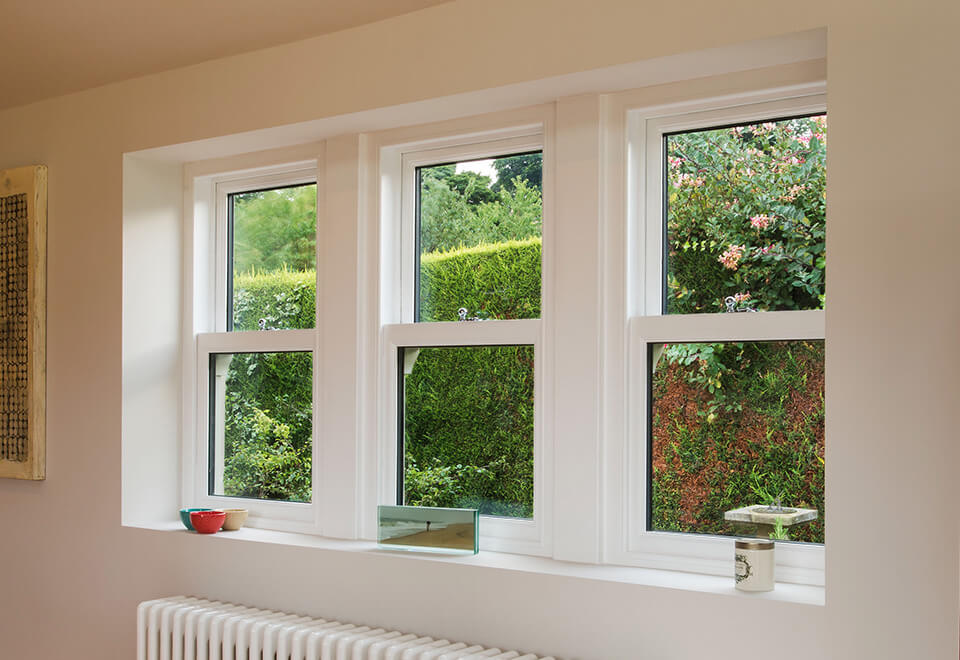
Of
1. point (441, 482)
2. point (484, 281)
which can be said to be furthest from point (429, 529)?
point (484, 281)

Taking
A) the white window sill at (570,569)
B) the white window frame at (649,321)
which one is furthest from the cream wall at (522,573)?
the white window frame at (649,321)

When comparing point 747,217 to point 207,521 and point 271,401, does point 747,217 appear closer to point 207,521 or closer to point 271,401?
point 271,401

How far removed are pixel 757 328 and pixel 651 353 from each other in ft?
0.96

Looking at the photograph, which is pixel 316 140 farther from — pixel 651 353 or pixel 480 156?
pixel 651 353

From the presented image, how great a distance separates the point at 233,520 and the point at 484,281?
46.4 inches

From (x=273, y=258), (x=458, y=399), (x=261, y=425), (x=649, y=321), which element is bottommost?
(x=261, y=425)

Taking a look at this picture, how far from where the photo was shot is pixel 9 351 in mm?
3551

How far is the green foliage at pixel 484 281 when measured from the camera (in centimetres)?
279

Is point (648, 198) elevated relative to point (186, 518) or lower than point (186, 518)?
elevated

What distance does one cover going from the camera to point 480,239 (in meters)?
2.90

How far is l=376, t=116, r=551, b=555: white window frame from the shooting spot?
2.72 m

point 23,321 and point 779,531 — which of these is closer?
point 779,531

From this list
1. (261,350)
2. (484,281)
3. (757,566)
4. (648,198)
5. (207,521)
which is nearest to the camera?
(757,566)

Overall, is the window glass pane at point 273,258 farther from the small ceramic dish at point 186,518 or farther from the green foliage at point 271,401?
the small ceramic dish at point 186,518
